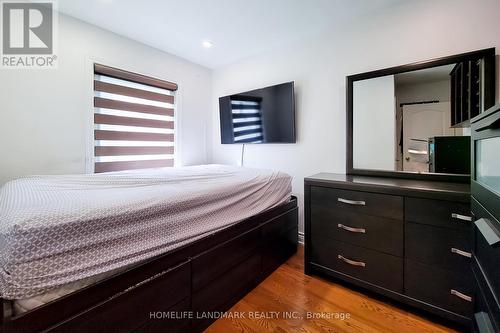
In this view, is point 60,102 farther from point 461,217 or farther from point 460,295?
point 460,295

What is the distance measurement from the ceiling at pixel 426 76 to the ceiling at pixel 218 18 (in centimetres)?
67

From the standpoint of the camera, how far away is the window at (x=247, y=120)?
9.27 feet

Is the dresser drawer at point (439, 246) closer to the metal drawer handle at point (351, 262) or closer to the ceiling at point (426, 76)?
the metal drawer handle at point (351, 262)

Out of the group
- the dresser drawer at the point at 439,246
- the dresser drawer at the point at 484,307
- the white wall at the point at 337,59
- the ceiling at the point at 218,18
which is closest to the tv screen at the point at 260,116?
the white wall at the point at 337,59

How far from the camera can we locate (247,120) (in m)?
2.95

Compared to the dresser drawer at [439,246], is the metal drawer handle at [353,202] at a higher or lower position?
higher

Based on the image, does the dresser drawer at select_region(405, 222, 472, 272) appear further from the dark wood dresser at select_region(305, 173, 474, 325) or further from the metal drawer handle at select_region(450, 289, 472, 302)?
the metal drawer handle at select_region(450, 289, 472, 302)

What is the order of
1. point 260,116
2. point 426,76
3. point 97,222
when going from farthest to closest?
point 260,116, point 426,76, point 97,222

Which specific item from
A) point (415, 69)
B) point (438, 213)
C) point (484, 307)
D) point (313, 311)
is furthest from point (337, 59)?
point (313, 311)

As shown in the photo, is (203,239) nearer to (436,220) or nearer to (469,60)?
(436,220)

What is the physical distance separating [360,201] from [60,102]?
2722mm

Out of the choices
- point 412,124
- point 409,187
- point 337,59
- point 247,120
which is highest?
point 337,59

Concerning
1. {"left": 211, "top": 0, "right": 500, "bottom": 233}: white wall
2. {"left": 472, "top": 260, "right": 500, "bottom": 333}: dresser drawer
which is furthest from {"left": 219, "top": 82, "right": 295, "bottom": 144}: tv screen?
{"left": 472, "top": 260, "right": 500, "bottom": 333}: dresser drawer

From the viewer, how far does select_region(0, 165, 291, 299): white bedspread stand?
765 mm
